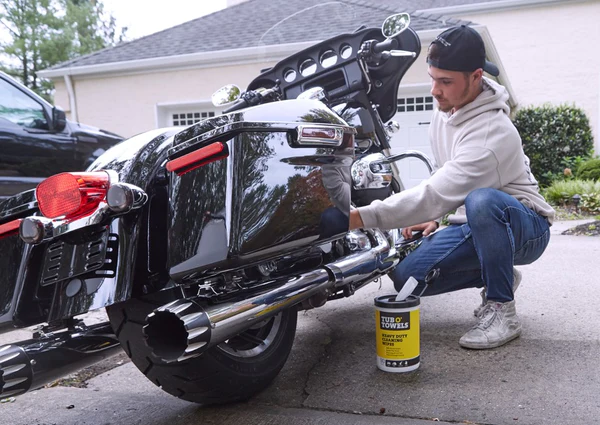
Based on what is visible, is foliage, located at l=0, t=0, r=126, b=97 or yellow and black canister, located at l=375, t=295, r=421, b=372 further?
foliage, located at l=0, t=0, r=126, b=97

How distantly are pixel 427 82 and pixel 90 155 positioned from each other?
218 inches

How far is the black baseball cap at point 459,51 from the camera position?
8.23 feet

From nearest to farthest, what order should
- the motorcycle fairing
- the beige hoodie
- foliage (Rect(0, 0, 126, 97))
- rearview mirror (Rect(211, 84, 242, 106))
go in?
the beige hoodie
the motorcycle fairing
rearview mirror (Rect(211, 84, 242, 106))
foliage (Rect(0, 0, 126, 97))

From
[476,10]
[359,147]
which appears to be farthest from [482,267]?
[476,10]

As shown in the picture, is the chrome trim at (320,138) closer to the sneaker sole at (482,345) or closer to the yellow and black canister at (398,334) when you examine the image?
the yellow and black canister at (398,334)

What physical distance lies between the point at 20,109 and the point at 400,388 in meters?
4.33

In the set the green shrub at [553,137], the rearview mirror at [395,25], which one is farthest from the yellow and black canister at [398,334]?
the green shrub at [553,137]

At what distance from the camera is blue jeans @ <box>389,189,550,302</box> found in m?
2.46

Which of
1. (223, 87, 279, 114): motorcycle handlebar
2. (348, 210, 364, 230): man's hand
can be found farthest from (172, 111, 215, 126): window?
(348, 210, 364, 230): man's hand

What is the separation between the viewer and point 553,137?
11688 millimetres

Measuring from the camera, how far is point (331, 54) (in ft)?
9.66

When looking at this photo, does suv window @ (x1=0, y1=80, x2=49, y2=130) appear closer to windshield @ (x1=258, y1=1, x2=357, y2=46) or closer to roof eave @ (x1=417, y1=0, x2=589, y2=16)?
windshield @ (x1=258, y1=1, x2=357, y2=46)

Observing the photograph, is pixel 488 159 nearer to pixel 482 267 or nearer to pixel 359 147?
pixel 482 267

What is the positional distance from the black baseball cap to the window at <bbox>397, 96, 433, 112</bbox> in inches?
285
